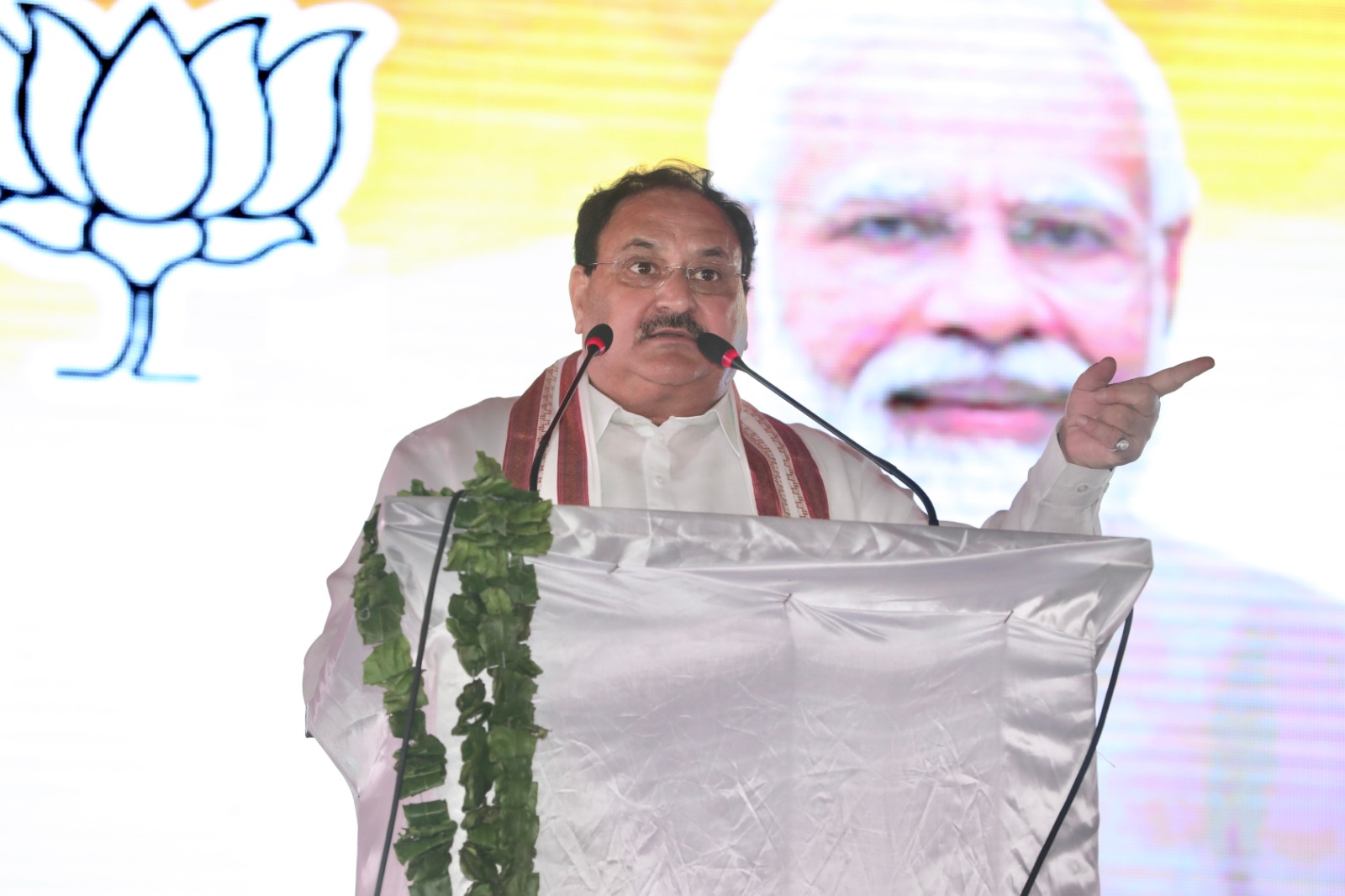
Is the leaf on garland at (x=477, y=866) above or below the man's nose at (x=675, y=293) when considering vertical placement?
below

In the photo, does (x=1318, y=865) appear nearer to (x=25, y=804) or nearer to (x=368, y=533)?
(x=368, y=533)

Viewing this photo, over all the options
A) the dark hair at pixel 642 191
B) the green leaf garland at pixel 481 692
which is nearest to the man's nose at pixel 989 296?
the dark hair at pixel 642 191

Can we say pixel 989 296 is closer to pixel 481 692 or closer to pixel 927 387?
pixel 927 387

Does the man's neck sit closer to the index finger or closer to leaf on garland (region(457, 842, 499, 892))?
the index finger

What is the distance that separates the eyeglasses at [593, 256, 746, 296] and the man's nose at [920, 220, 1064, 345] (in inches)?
32.8

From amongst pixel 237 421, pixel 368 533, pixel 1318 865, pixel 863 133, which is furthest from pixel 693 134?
pixel 1318 865

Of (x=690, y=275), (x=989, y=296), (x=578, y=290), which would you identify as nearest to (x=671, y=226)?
(x=690, y=275)

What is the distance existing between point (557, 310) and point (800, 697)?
1.53 meters

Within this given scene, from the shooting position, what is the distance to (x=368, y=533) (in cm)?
138

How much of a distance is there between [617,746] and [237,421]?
157 cm

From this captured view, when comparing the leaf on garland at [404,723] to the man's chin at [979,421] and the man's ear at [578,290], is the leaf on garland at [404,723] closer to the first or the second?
the man's ear at [578,290]

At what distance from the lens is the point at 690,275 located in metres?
2.29

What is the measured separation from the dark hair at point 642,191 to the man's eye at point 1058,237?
804 mm

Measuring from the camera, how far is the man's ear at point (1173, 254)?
302 centimetres
